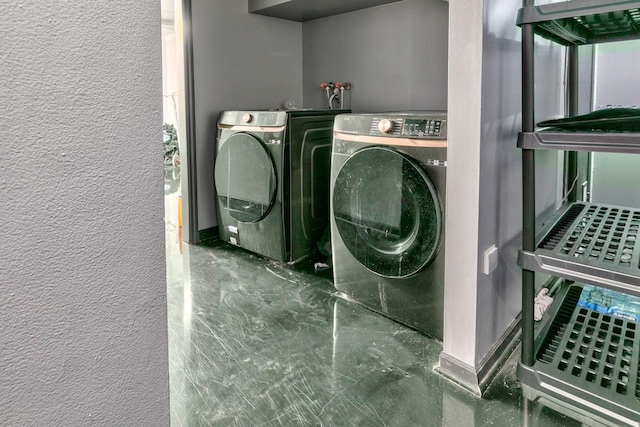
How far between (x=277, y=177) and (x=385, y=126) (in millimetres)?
1044

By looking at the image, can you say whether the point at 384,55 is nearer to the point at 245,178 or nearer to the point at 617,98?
the point at 245,178

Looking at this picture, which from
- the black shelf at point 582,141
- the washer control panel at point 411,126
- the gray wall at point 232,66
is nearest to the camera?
the black shelf at point 582,141

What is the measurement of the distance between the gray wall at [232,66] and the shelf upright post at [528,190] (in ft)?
8.08

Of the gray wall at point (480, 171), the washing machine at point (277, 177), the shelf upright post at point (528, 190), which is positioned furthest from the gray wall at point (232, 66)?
the shelf upright post at point (528, 190)

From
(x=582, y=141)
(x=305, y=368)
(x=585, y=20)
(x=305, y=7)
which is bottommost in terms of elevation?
(x=305, y=368)

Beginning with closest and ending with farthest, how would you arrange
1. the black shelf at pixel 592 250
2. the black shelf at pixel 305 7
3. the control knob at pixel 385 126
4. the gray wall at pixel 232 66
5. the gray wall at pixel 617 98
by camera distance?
the black shelf at pixel 592 250, the control knob at pixel 385 126, the gray wall at pixel 617 98, the black shelf at pixel 305 7, the gray wall at pixel 232 66

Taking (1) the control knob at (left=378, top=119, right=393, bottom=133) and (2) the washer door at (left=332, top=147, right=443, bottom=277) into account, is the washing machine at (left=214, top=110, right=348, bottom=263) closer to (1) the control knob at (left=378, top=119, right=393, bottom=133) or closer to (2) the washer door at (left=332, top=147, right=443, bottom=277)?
(2) the washer door at (left=332, top=147, right=443, bottom=277)

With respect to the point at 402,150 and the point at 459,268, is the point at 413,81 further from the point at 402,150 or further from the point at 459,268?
the point at 459,268

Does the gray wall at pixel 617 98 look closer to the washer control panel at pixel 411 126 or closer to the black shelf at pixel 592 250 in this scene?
the black shelf at pixel 592 250

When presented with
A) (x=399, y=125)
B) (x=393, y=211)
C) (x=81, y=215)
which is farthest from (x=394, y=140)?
(x=81, y=215)

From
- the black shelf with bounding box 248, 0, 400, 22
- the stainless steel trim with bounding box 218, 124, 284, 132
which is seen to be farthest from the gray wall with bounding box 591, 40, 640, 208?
the stainless steel trim with bounding box 218, 124, 284, 132

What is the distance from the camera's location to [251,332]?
221cm

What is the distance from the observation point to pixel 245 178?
3.13 metres

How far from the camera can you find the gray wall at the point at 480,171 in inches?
62.7
